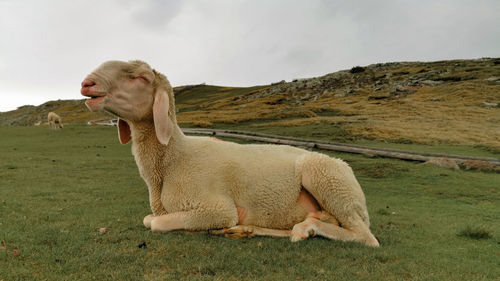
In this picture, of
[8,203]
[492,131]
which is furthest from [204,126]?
[8,203]

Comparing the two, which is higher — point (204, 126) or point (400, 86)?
point (400, 86)

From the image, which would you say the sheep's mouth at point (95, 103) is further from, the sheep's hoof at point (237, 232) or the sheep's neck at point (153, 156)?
the sheep's hoof at point (237, 232)

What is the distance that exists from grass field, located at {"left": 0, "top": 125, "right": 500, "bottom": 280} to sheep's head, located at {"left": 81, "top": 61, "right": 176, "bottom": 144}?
1553 millimetres

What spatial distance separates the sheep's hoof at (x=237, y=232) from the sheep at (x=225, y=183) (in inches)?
0.5

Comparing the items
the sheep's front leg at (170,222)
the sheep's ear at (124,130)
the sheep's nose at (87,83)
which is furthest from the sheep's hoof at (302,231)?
the sheep's nose at (87,83)

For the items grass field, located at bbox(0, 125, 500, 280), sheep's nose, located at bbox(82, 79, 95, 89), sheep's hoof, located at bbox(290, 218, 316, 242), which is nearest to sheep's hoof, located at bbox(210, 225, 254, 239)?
grass field, located at bbox(0, 125, 500, 280)

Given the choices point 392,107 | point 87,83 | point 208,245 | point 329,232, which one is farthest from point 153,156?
point 392,107

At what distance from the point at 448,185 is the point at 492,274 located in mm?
9034

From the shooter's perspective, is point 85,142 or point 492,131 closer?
point 85,142

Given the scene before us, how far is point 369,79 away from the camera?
78.4m

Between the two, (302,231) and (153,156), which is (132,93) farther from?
(302,231)

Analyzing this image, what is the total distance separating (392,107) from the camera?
161ft

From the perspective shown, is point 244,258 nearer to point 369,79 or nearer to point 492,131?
point 492,131

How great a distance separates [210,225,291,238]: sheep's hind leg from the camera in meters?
4.83
